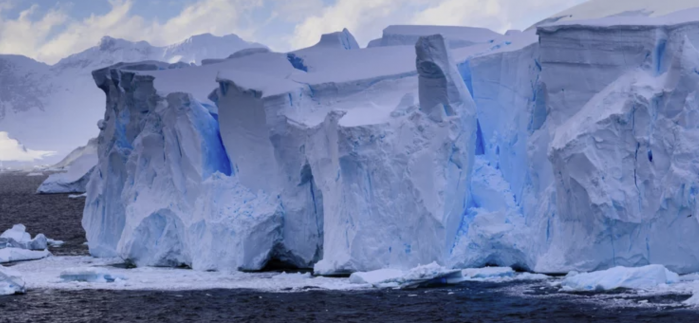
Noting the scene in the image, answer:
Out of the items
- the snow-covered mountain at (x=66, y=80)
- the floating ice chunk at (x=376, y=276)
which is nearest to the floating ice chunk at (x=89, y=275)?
the floating ice chunk at (x=376, y=276)

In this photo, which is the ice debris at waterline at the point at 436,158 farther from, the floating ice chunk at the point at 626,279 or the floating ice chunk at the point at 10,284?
the floating ice chunk at the point at 10,284

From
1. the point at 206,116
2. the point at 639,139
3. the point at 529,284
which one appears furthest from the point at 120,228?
the point at 639,139

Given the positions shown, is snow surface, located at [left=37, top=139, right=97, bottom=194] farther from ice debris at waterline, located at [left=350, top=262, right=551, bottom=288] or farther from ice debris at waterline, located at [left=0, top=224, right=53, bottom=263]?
ice debris at waterline, located at [left=350, top=262, right=551, bottom=288]

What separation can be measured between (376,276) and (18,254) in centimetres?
944

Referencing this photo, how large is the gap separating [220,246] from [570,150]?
6666mm

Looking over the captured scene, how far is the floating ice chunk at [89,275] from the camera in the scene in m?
19.5

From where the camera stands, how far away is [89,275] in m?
19.5

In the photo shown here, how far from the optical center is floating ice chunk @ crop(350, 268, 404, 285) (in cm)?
1759

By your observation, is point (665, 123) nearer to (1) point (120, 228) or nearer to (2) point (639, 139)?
(2) point (639, 139)

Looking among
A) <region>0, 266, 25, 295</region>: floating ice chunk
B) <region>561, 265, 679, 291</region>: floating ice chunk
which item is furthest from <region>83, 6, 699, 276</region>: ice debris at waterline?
<region>0, 266, 25, 295</region>: floating ice chunk

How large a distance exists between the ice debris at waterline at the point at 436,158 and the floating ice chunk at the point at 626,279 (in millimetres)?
639

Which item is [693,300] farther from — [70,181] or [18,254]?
[70,181]

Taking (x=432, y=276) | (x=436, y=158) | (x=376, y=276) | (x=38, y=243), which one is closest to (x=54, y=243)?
(x=38, y=243)

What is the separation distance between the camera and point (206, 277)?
19.3 m
